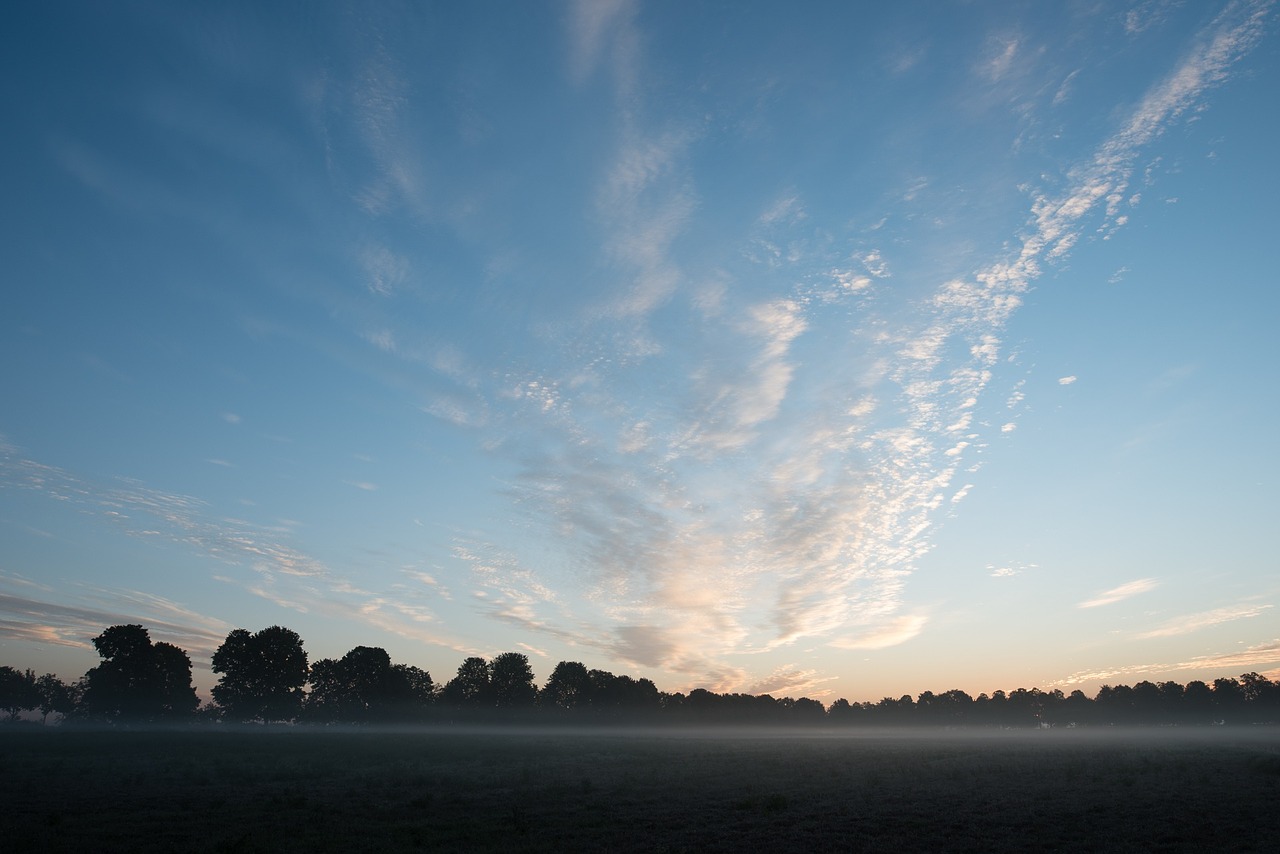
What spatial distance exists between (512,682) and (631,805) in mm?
167909

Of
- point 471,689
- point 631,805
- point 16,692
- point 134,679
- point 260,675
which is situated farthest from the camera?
point 471,689

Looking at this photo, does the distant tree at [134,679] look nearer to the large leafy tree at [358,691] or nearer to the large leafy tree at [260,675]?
the large leafy tree at [260,675]

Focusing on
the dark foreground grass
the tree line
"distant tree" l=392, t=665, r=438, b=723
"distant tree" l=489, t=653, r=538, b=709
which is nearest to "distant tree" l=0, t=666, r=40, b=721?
the tree line

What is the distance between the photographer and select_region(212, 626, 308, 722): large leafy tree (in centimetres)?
12800

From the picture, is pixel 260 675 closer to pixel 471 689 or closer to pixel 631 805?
pixel 471 689

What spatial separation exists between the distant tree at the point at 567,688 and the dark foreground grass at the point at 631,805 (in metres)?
158

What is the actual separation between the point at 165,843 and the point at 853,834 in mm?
20046

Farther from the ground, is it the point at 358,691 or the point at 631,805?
the point at 358,691

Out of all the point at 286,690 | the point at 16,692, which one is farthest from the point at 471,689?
the point at 16,692

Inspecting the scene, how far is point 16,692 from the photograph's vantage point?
153875 mm

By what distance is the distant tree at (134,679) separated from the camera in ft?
390

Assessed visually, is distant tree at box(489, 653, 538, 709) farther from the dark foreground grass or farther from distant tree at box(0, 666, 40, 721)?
the dark foreground grass

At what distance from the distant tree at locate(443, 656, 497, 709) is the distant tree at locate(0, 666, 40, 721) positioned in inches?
3855

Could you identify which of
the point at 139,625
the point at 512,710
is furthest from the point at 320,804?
the point at 512,710
